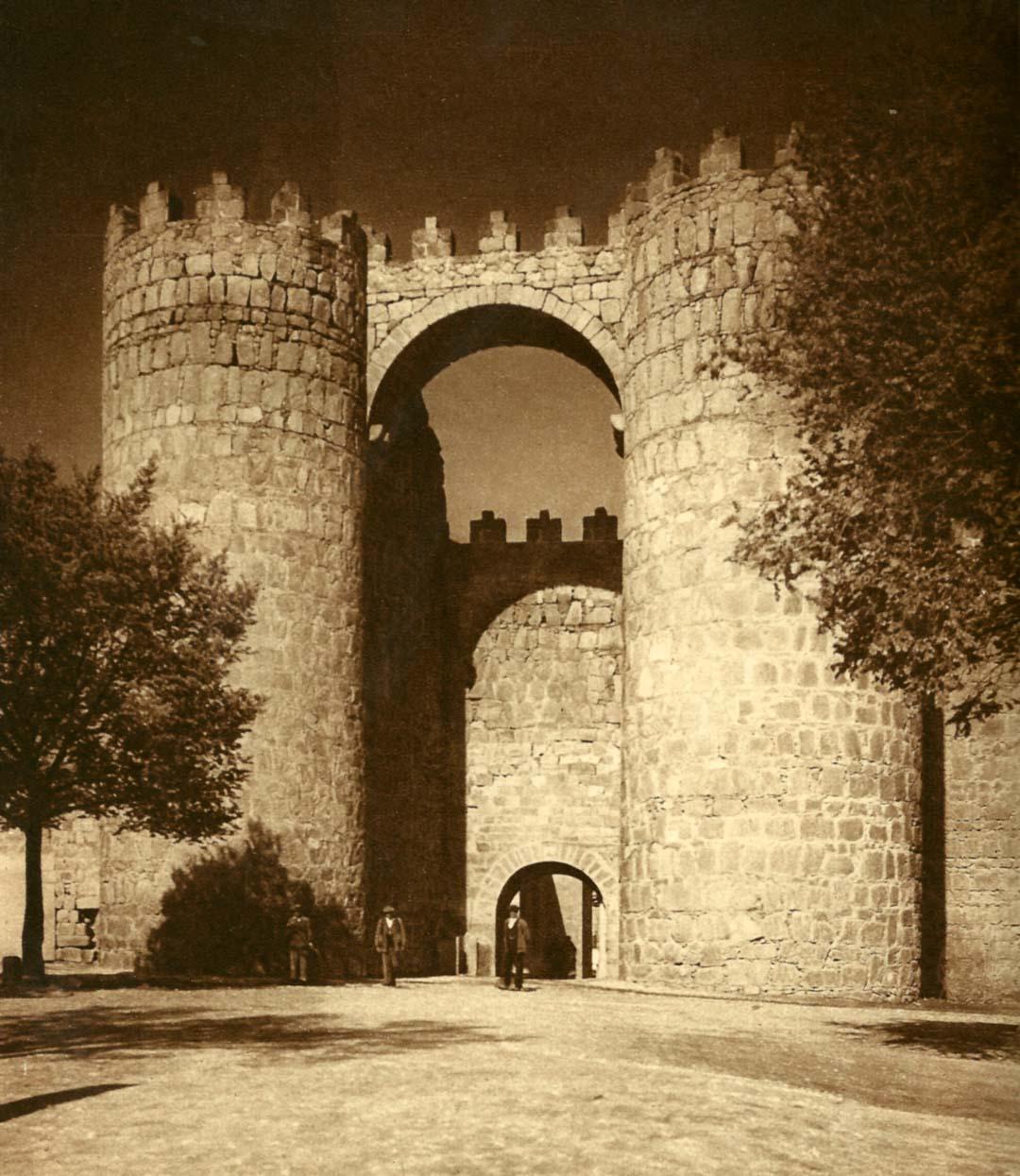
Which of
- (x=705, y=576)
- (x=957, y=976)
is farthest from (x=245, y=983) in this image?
(x=957, y=976)

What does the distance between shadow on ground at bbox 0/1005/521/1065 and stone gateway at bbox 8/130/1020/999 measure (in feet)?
21.9

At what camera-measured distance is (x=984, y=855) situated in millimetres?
23062

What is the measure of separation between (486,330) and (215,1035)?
14.2 meters

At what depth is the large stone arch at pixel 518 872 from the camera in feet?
86.5

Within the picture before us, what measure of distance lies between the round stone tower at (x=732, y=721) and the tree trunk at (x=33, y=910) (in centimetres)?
664

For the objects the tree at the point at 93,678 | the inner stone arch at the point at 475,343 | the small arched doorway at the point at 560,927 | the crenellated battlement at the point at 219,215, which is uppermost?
the crenellated battlement at the point at 219,215

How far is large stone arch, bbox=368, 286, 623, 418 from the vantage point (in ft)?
77.9

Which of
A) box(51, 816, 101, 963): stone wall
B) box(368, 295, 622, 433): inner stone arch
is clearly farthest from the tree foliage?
box(368, 295, 622, 433): inner stone arch

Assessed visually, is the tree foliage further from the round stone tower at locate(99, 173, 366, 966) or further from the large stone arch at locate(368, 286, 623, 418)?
the large stone arch at locate(368, 286, 623, 418)

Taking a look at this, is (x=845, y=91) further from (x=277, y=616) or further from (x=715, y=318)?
(x=277, y=616)

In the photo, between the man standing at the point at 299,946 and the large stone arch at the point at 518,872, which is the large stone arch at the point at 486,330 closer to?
the large stone arch at the point at 518,872

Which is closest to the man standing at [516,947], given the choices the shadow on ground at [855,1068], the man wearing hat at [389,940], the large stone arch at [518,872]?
the man wearing hat at [389,940]

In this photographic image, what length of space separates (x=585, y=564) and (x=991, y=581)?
1490cm

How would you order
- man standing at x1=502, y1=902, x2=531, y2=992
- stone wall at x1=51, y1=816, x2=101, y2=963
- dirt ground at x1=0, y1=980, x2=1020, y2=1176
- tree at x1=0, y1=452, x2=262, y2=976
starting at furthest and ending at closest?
stone wall at x1=51, y1=816, x2=101, y2=963 → man standing at x1=502, y1=902, x2=531, y2=992 → tree at x1=0, y1=452, x2=262, y2=976 → dirt ground at x1=0, y1=980, x2=1020, y2=1176
